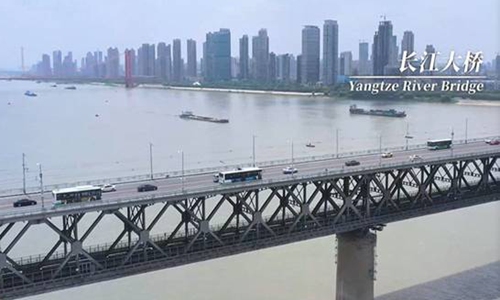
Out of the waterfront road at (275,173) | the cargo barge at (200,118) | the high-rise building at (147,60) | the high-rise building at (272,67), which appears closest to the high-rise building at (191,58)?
the high-rise building at (147,60)

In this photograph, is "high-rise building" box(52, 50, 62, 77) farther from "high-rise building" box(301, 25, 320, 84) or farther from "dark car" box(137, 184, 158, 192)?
"dark car" box(137, 184, 158, 192)

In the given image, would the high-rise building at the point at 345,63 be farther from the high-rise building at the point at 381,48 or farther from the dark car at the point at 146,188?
the dark car at the point at 146,188

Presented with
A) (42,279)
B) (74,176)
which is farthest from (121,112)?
(42,279)

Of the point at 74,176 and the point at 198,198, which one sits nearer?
the point at 198,198

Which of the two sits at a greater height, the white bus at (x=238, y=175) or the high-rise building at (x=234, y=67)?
the high-rise building at (x=234, y=67)

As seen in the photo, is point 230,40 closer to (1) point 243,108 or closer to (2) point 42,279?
(1) point 243,108

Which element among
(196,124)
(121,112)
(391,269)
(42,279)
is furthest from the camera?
(121,112)
